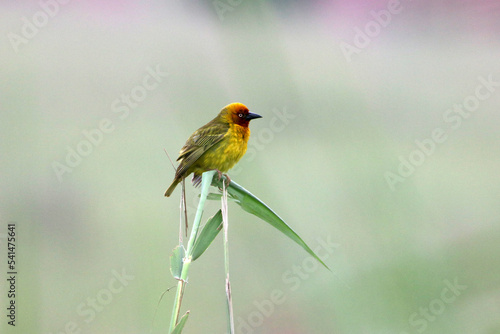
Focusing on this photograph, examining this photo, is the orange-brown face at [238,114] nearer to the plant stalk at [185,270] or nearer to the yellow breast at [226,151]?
the yellow breast at [226,151]

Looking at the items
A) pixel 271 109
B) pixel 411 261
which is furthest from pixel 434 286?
pixel 271 109

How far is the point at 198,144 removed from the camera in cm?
172

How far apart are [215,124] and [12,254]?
1007 mm

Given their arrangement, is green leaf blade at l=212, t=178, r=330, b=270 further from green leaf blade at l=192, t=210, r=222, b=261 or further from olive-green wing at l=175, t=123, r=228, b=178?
olive-green wing at l=175, t=123, r=228, b=178

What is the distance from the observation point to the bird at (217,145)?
1681 mm

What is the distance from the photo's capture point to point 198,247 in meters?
0.88

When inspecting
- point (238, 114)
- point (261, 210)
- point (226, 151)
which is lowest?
point (261, 210)

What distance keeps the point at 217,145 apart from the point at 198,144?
0.36 feet

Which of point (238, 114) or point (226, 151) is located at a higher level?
point (238, 114)

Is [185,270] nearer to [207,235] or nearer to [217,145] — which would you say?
[207,235]

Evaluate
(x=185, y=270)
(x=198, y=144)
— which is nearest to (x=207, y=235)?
(x=185, y=270)

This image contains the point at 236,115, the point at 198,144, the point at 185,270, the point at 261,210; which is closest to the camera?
the point at 185,270

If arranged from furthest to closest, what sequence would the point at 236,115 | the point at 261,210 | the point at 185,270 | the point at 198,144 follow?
the point at 236,115 < the point at 198,144 < the point at 261,210 < the point at 185,270

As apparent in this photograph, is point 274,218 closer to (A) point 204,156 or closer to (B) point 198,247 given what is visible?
(B) point 198,247
